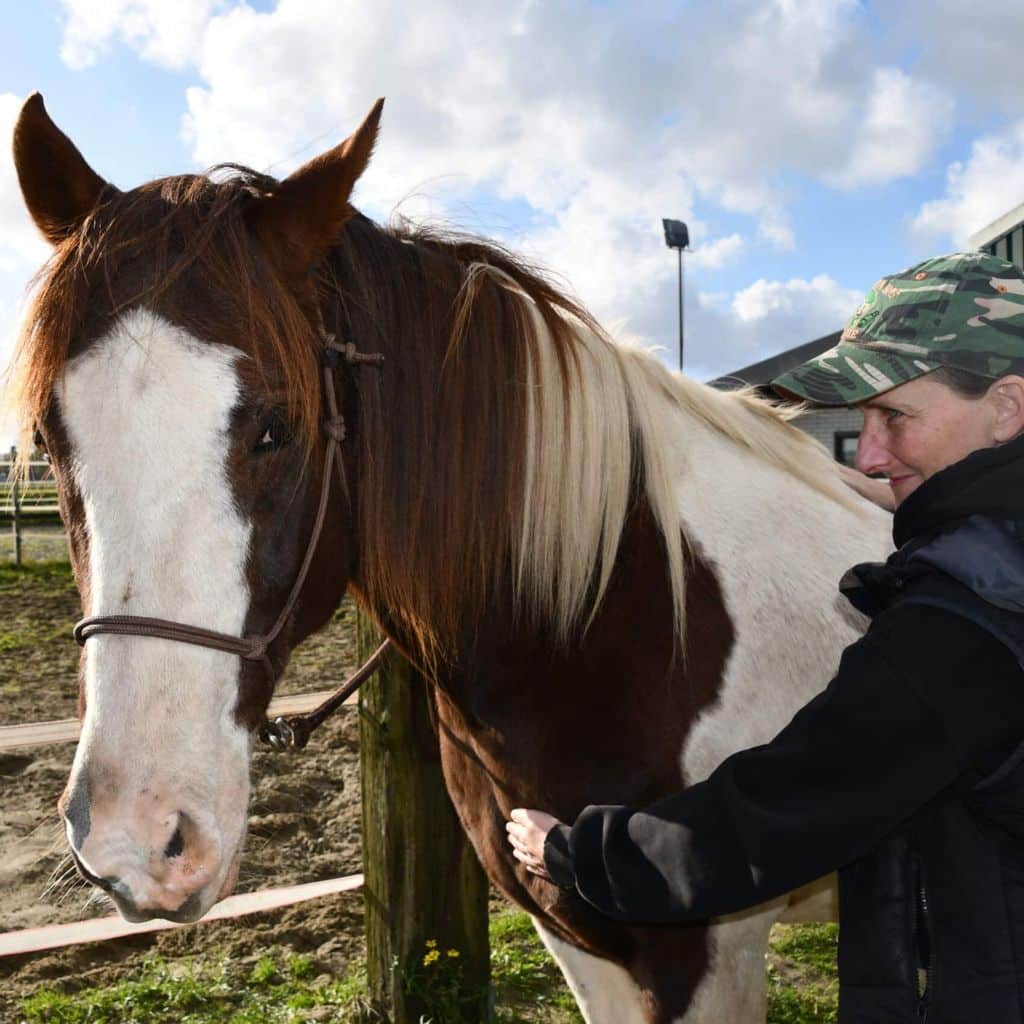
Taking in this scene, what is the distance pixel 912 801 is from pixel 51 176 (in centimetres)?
192

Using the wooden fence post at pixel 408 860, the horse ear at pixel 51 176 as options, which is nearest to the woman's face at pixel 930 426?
the horse ear at pixel 51 176

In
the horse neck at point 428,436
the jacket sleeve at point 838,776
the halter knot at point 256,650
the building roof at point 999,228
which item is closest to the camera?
the jacket sleeve at point 838,776

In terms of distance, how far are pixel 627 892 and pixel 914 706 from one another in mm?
521

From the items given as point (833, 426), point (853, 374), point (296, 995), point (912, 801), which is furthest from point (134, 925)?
point (833, 426)

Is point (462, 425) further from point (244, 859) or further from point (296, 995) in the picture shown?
point (244, 859)

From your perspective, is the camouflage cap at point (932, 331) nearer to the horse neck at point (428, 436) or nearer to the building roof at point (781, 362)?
the horse neck at point (428, 436)

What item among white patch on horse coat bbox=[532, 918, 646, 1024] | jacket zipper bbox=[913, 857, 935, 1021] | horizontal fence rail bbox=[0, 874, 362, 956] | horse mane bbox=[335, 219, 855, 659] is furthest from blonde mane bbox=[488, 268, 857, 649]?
horizontal fence rail bbox=[0, 874, 362, 956]

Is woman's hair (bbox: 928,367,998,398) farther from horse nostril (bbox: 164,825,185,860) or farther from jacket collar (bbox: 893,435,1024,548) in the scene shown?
horse nostril (bbox: 164,825,185,860)

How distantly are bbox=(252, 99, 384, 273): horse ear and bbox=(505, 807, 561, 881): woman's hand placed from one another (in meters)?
1.15

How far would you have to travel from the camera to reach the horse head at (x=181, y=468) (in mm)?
1436

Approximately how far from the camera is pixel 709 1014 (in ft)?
6.41

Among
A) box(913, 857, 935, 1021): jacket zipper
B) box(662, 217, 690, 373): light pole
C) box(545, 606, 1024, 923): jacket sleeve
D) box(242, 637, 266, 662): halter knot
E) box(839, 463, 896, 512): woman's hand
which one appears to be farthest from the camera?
box(662, 217, 690, 373): light pole

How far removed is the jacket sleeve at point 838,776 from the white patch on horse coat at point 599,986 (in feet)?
2.80

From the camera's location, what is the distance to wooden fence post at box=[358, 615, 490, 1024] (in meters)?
3.15
